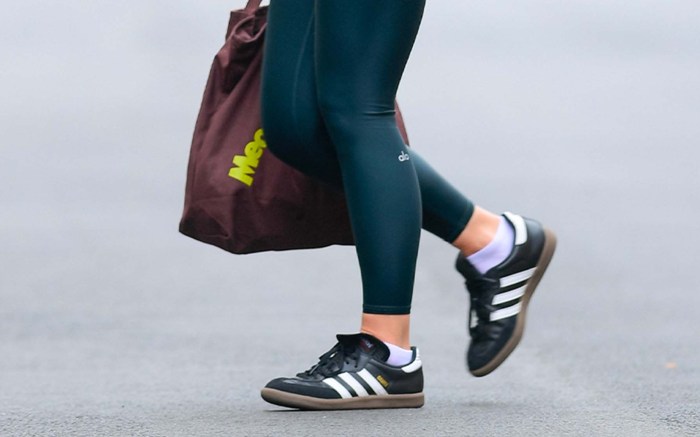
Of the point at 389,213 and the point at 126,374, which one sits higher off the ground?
the point at 389,213

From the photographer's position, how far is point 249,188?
350cm

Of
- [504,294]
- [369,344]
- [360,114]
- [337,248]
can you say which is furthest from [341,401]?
[337,248]

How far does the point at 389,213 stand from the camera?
3205 mm

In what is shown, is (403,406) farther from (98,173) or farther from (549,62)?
(549,62)

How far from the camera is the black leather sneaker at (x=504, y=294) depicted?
3389 mm

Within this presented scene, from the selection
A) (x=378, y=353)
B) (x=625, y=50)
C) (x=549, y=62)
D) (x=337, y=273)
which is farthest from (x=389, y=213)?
(x=625, y=50)

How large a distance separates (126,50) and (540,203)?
694 cm

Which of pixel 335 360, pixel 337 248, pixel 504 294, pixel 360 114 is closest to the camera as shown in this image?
pixel 360 114

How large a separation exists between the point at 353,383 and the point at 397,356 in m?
0.10

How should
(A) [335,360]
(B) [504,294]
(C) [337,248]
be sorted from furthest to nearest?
(C) [337,248] → (B) [504,294] → (A) [335,360]

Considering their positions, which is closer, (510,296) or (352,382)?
(352,382)

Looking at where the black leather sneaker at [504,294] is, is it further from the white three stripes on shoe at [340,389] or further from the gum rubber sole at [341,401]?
the white three stripes on shoe at [340,389]

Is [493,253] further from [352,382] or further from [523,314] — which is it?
[352,382]

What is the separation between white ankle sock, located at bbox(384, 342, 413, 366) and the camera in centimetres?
326
